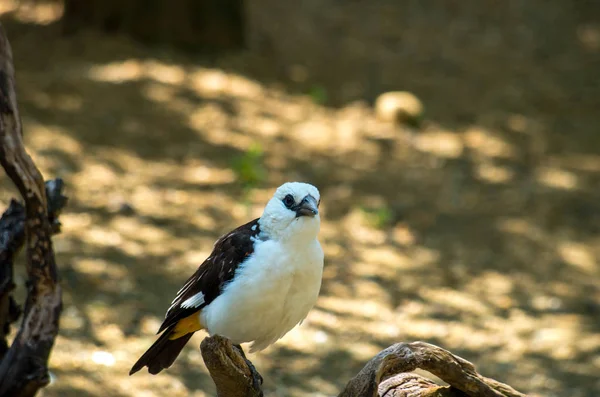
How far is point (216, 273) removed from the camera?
3896 mm

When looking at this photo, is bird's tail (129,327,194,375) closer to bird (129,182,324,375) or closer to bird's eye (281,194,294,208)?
bird (129,182,324,375)

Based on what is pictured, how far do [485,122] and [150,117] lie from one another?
3551 millimetres

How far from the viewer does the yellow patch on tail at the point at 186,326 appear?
13.3 ft

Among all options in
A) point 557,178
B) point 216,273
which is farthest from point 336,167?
point 216,273

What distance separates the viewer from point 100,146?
8.00m

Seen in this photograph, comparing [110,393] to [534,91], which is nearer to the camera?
[110,393]

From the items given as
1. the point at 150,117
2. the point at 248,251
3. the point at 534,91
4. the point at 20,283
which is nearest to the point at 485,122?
the point at 534,91

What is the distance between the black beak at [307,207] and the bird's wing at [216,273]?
255 millimetres

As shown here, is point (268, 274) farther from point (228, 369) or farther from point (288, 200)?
point (228, 369)

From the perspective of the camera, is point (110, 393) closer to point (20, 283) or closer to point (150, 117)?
point (20, 283)

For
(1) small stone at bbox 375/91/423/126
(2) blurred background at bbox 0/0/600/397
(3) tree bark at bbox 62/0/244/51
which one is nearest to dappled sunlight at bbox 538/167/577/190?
(2) blurred background at bbox 0/0/600/397

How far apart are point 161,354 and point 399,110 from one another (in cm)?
536

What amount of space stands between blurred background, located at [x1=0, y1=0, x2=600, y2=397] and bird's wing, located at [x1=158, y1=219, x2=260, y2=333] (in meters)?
1.63

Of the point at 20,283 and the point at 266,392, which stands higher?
the point at 20,283
